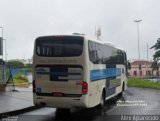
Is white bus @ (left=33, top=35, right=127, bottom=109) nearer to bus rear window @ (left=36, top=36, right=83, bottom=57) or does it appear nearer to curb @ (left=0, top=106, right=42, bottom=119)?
bus rear window @ (left=36, top=36, right=83, bottom=57)

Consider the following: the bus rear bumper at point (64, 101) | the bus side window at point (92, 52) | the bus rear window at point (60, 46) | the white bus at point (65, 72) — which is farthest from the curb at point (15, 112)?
the bus side window at point (92, 52)

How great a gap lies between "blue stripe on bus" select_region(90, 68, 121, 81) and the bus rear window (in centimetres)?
107

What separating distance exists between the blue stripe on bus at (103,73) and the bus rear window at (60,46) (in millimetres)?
1073

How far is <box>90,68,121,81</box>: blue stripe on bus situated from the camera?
13.4 m

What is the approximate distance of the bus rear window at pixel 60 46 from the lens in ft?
41.9

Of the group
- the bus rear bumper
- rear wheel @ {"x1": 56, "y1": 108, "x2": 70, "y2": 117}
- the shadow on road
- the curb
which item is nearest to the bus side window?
the bus rear bumper

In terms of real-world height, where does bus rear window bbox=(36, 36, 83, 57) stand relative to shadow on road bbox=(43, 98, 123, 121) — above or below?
above

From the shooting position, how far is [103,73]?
50.2 feet

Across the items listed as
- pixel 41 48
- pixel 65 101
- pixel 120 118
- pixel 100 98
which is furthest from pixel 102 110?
pixel 41 48

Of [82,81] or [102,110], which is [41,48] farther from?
[102,110]

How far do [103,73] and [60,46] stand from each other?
3080mm

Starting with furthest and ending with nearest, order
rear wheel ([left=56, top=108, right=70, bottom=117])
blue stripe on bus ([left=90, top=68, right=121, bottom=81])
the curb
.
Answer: rear wheel ([left=56, top=108, right=70, bottom=117]) → blue stripe on bus ([left=90, top=68, right=121, bottom=81]) → the curb

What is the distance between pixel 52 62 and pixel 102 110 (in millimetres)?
3251

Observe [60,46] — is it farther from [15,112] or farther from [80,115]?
[15,112]
